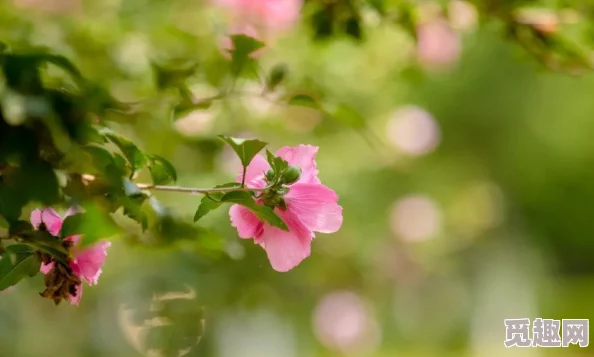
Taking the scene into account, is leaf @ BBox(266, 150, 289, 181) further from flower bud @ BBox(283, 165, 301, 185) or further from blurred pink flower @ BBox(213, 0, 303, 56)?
blurred pink flower @ BBox(213, 0, 303, 56)

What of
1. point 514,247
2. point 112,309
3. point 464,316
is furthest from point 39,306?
point 514,247

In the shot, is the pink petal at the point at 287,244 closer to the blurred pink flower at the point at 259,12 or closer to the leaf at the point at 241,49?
the leaf at the point at 241,49

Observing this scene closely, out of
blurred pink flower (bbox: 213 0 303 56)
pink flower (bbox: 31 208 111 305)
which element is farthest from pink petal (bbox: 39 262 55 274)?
blurred pink flower (bbox: 213 0 303 56)

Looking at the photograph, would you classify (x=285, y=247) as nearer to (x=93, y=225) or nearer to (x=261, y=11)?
(x=93, y=225)

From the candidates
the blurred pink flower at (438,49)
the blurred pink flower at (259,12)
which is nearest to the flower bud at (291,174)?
the blurred pink flower at (259,12)

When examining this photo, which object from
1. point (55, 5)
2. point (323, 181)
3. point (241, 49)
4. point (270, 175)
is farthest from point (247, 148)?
point (323, 181)

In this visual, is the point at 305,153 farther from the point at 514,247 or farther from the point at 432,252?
the point at 514,247
